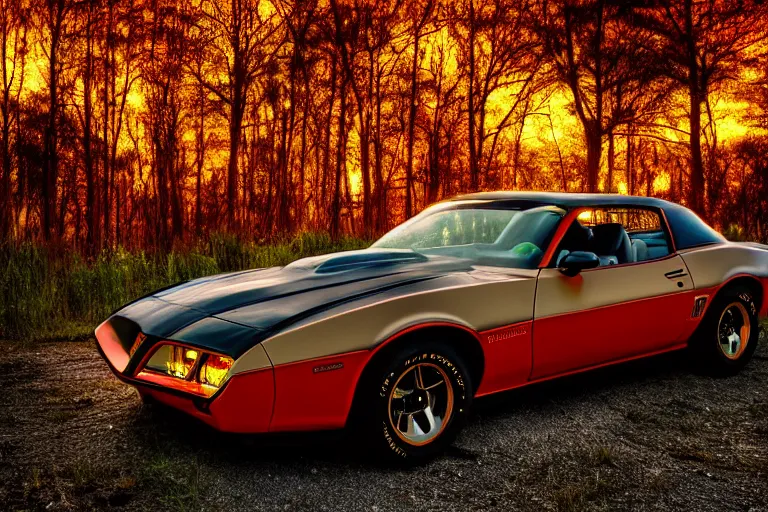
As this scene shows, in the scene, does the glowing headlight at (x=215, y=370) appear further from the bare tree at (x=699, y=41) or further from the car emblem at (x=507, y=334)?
the bare tree at (x=699, y=41)

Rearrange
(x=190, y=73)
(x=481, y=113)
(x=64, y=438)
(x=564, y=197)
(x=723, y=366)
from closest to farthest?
(x=64, y=438)
(x=564, y=197)
(x=723, y=366)
(x=190, y=73)
(x=481, y=113)

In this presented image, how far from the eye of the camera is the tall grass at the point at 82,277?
22.3 feet

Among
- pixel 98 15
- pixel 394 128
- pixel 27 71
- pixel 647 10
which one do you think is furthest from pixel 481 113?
pixel 27 71

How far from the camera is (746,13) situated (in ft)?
65.9

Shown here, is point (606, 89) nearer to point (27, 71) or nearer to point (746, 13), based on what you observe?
point (746, 13)

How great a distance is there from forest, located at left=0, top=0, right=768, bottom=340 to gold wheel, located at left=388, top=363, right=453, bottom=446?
13.8m

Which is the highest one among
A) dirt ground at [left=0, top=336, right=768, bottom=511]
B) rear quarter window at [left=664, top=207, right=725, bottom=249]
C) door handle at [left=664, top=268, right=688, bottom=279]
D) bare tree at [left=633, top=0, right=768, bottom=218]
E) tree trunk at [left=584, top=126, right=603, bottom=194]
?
bare tree at [left=633, top=0, right=768, bottom=218]

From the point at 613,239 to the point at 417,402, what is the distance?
78.1 inches

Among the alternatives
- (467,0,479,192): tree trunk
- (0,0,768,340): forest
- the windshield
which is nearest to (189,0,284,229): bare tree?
(0,0,768,340): forest

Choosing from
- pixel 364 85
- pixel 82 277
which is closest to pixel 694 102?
pixel 364 85

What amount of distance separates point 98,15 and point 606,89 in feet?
50.7

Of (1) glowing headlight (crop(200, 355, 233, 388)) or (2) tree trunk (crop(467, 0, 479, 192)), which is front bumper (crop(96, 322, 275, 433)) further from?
(2) tree trunk (crop(467, 0, 479, 192))

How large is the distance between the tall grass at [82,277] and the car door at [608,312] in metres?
4.61

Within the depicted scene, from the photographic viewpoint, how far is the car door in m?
3.88
